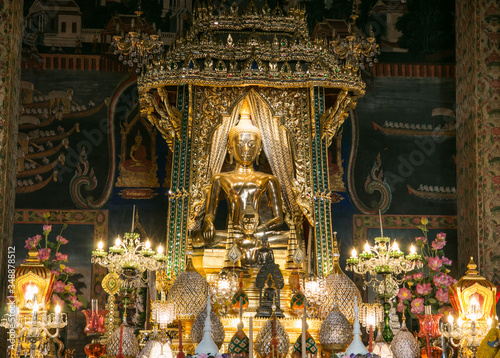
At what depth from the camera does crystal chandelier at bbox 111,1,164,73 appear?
10180 mm

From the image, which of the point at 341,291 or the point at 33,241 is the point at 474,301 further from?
the point at 33,241

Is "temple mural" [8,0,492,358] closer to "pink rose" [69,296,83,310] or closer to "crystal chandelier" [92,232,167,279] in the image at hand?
"pink rose" [69,296,83,310]

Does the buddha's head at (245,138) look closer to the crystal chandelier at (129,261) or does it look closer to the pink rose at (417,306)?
the crystal chandelier at (129,261)

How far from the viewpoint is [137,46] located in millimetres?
10203

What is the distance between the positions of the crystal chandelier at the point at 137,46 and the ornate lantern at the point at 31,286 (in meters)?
3.59

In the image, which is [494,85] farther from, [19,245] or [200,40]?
[19,245]

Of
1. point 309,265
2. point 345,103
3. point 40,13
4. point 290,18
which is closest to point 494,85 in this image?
point 345,103

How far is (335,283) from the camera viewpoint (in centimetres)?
739

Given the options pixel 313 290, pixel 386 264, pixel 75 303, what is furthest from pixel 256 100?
pixel 75 303

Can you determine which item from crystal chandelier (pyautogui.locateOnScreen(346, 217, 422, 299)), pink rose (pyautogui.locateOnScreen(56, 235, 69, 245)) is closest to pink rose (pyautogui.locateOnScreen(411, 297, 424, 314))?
crystal chandelier (pyautogui.locateOnScreen(346, 217, 422, 299))

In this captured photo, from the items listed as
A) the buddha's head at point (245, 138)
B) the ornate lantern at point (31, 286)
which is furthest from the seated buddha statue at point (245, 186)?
the ornate lantern at point (31, 286)

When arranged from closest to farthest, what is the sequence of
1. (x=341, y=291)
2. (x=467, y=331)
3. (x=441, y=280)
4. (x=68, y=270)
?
(x=467, y=331)
(x=341, y=291)
(x=441, y=280)
(x=68, y=270)

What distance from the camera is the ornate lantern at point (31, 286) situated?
7039 mm

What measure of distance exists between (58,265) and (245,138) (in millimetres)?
2520
